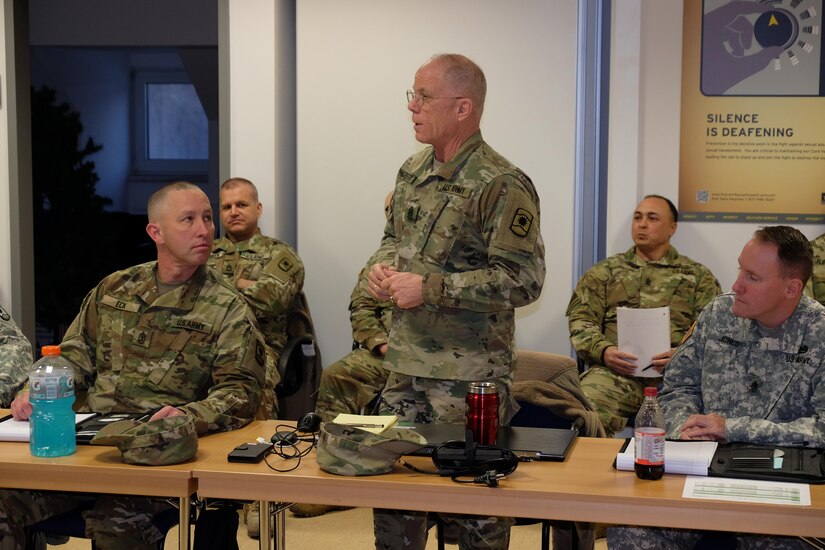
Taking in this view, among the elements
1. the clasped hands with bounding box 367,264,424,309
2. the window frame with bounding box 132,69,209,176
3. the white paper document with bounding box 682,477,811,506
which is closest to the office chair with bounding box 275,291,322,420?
the clasped hands with bounding box 367,264,424,309

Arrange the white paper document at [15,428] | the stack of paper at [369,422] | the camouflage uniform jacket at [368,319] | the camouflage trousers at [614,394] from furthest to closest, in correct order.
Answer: the camouflage uniform jacket at [368,319], the camouflage trousers at [614,394], the white paper document at [15,428], the stack of paper at [369,422]

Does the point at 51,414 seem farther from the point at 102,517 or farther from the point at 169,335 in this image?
the point at 169,335

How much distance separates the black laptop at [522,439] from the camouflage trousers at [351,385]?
1.87 m

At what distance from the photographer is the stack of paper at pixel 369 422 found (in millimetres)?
2424

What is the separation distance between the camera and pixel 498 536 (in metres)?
2.65

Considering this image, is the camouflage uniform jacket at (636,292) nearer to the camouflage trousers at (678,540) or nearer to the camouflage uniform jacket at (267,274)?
the camouflage uniform jacket at (267,274)

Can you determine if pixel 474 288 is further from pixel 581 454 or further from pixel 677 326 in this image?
pixel 677 326

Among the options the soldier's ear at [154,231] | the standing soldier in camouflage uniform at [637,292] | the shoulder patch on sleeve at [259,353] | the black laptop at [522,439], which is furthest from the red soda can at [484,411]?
the standing soldier in camouflage uniform at [637,292]

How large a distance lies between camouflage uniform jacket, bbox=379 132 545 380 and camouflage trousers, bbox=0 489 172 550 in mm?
799

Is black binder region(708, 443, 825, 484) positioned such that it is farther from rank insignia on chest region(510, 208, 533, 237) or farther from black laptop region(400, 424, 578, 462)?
rank insignia on chest region(510, 208, 533, 237)

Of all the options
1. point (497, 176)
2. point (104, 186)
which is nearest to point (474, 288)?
point (497, 176)

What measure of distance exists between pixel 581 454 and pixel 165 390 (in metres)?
1.27

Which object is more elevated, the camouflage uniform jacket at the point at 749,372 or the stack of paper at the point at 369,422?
the camouflage uniform jacket at the point at 749,372

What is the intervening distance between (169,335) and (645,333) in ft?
7.37
